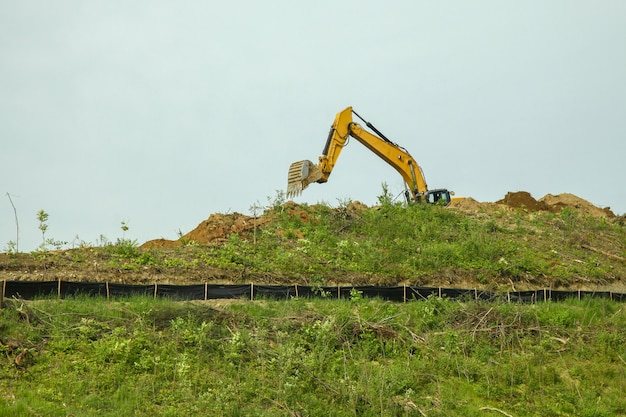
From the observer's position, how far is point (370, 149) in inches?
854

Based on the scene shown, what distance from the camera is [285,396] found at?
31.5ft

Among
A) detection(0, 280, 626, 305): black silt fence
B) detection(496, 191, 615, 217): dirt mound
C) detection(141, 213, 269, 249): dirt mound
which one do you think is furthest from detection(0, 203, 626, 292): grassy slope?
detection(496, 191, 615, 217): dirt mound

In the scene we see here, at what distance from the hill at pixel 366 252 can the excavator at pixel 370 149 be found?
2.79ft

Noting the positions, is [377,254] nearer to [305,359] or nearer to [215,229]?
[215,229]

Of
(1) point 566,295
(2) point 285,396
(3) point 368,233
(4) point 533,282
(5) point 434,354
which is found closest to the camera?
(2) point 285,396

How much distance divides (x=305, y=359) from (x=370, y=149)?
468 inches

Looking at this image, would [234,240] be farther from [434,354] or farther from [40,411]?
[40,411]

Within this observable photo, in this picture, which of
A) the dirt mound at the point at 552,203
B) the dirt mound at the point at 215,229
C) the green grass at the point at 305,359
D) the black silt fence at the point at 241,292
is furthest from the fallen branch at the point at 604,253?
the dirt mound at the point at 215,229

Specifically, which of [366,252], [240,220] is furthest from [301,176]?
[366,252]

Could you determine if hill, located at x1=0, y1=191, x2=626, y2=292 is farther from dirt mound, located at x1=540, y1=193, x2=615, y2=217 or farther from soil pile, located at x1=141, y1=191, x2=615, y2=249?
dirt mound, located at x1=540, y1=193, x2=615, y2=217

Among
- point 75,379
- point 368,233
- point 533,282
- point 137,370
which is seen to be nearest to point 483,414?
point 137,370

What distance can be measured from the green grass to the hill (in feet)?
8.12

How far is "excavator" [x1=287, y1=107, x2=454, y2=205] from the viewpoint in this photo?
773 inches

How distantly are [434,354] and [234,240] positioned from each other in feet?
22.5
